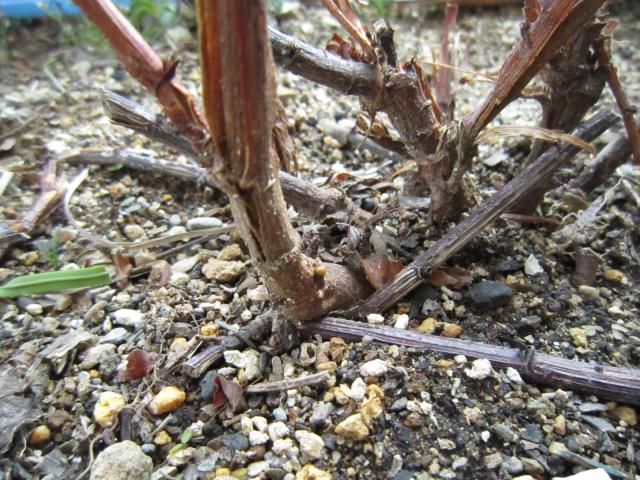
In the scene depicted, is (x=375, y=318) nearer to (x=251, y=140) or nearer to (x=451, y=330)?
(x=451, y=330)

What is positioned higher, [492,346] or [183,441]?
[492,346]

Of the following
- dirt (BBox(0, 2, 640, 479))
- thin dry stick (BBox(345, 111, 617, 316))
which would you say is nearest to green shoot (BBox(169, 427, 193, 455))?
dirt (BBox(0, 2, 640, 479))

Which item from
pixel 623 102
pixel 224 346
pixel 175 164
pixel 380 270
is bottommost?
pixel 224 346

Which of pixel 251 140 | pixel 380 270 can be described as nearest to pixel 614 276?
pixel 380 270

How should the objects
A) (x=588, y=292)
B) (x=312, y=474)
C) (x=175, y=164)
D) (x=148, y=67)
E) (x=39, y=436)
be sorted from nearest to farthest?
1. (x=148, y=67)
2. (x=312, y=474)
3. (x=39, y=436)
4. (x=588, y=292)
5. (x=175, y=164)

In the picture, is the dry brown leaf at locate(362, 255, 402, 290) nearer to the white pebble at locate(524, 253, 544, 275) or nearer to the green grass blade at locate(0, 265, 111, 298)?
the white pebble at locate(524, 253, 544, 275)

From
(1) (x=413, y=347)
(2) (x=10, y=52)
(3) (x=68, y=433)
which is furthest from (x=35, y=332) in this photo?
(2) (x=10, y=52)

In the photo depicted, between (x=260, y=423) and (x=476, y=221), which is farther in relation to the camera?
(x=476, y=221)
